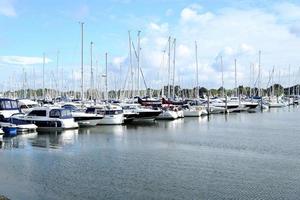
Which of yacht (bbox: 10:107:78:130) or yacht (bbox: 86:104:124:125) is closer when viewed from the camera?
yacht (bbox: 10:107:78:130)

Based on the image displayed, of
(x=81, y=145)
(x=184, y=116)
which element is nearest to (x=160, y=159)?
(x=81, y=145)

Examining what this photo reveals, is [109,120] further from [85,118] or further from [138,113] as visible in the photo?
[138,113]

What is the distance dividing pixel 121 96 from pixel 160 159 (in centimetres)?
7675

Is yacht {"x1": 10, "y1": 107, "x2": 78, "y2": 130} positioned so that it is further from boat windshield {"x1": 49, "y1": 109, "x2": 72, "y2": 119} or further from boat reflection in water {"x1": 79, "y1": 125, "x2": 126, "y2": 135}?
→ boat reflection in water {"x1": 79, "y1": 125, "x2": 126, "y2": 135}

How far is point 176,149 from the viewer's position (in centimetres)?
4288

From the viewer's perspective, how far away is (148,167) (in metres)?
32.4

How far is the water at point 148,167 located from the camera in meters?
25.1

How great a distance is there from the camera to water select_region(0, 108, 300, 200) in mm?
25125

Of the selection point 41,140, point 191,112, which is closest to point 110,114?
point 41,140

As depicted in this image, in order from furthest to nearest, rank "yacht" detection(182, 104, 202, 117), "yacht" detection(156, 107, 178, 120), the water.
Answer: "yacht" detection(182, 104, 202, 117), "yacht" detection(156, 107, 178, 120), the water

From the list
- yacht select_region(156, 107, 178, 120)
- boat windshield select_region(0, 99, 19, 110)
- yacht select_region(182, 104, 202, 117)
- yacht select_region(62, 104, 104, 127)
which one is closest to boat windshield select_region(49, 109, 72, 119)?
yacht select_region(62, 104, 104, 127)

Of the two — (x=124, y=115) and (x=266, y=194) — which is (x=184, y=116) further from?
(x=266, y=194)

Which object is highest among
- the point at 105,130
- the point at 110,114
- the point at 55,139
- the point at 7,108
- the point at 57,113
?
the point at 7,108

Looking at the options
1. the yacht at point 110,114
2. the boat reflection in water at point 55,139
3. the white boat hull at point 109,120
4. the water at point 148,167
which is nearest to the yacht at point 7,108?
the boat reflection in water at point 55,139
